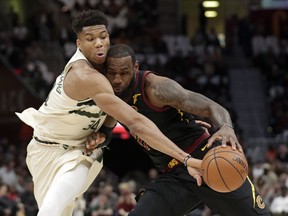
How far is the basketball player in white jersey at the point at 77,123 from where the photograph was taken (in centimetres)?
664

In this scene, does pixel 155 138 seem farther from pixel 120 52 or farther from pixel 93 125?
pixel 93 125

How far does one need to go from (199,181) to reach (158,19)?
20.6 m

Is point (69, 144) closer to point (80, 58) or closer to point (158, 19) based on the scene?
point (80, 58)

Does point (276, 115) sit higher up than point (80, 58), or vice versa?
point (80, 58)

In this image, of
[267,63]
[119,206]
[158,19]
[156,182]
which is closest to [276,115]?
[267,63]

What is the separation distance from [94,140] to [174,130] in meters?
0.72

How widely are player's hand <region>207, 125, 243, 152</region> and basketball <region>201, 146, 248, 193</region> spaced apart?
67mm

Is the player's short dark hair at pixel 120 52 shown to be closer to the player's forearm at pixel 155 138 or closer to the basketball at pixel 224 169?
the player's forearm at pixel 155 138

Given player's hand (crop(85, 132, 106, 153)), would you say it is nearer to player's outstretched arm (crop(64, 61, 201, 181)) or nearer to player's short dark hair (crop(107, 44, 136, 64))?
player's outstretched arm (crop(64, 61, 201, 181))

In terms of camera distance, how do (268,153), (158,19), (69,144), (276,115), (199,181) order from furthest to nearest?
(158,19), (276,115), (268,153), (69,144), (199,181)

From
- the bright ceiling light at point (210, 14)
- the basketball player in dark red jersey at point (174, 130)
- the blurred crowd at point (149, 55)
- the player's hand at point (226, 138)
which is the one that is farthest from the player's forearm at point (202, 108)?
the bright ceiling light at point (210, 14)

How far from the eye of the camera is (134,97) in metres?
7.14

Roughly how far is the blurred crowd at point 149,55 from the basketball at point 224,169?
383 inches

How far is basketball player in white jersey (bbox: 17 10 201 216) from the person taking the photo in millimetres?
6645
